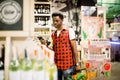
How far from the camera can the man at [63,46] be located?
7.34ft

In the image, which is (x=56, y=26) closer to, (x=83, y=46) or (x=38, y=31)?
(x=38, y=31)

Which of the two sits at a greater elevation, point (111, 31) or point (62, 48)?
point (111, 31)

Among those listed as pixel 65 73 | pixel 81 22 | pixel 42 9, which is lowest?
pixel 65 73

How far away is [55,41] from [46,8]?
377 millimetres

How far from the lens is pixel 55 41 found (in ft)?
7.36

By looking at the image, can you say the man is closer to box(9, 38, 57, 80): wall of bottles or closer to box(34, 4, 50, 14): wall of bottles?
box(34, 4, 50, 14): wall of bottles

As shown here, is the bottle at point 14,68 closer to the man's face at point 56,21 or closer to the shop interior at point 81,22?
the shop interior at point 81,22

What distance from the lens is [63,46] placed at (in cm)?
226

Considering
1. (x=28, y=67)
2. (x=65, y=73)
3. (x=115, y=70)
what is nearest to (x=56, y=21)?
(x=65, y=73)

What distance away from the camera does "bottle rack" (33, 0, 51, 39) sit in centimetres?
218

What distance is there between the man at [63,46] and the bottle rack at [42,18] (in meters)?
0.07

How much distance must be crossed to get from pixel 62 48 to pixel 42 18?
1.31ft

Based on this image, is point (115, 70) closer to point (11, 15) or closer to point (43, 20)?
point (43, 20)

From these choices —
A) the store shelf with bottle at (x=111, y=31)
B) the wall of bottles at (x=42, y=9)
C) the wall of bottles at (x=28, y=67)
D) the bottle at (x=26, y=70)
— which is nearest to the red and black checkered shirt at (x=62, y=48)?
the wall of bottles at (x=42, y=9)
